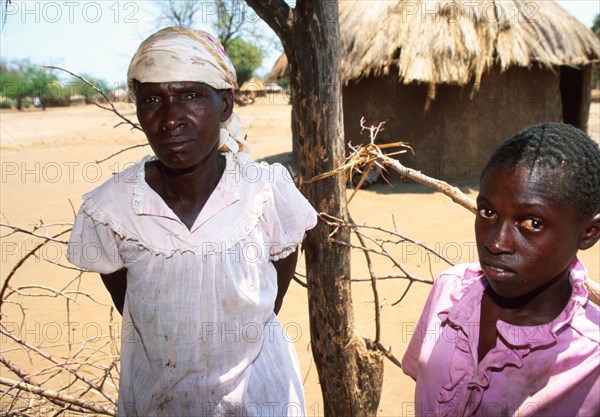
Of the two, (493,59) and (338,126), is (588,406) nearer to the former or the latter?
(338,126)

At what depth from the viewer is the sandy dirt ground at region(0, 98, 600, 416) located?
3.95 m

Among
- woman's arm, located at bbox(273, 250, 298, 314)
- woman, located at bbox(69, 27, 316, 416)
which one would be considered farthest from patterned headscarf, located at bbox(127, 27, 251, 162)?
woman's arm, located at bbox(273, 250, 298, 314)

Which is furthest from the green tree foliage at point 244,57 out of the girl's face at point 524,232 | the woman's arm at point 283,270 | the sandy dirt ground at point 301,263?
the girl's face at point 524,232

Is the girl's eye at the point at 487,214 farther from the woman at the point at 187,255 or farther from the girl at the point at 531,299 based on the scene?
the woman at the point at 187,255

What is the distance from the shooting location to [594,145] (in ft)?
3.63

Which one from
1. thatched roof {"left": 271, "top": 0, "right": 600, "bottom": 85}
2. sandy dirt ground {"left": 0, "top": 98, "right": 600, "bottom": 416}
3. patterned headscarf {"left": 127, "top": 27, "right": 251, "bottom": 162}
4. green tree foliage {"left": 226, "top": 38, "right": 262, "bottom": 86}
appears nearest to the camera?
patterned headscarf {"left": 127, "top": 27, "right": 251, "bottom": 162}

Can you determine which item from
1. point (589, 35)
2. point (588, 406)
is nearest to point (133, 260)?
point (588, 406)

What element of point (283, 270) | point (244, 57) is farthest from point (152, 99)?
point (244, 57)

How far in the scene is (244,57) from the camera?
38.6m

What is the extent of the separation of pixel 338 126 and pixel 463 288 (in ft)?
3.39

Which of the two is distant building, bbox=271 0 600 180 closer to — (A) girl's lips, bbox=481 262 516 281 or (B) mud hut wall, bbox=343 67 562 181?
(B) mud hut wall, bbox=343 67 562 181

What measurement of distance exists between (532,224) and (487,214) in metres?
0.10

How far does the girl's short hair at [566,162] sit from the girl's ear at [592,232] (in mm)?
18

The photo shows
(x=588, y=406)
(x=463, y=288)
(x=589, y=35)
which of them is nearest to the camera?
(x=588, y=406)
